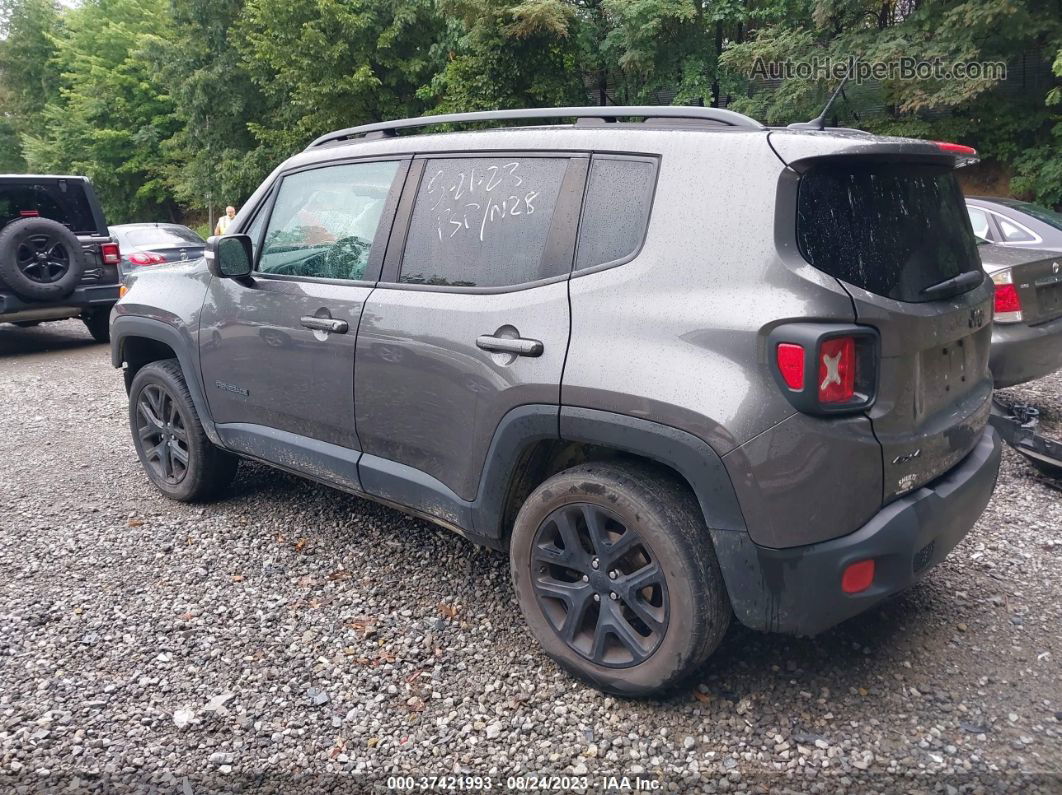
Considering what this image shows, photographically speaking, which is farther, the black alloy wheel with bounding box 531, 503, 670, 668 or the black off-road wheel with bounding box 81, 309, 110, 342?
the black off-road wheel with bounding box 81, 309, 110, 342

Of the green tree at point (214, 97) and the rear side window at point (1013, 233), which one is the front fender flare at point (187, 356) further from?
the green tree at point (214, 97)

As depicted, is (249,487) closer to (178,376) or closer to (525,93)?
(178,376)

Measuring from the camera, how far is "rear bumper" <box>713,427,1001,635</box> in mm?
2387

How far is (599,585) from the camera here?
9.05 ft

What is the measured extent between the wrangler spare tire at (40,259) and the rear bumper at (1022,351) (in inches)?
354

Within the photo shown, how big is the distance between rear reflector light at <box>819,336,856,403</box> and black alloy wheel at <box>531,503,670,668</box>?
717mm

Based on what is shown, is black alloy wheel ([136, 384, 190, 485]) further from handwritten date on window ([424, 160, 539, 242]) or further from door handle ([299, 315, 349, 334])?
handwritten date on window ([424, 160, 539, 242])

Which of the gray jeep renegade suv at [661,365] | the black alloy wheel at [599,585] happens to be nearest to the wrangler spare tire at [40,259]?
the gray jeep renegade suv at [661,365]

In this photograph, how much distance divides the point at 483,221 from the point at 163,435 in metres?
2.61

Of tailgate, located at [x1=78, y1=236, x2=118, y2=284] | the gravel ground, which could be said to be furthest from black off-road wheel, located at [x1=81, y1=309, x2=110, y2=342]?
the gravel ground

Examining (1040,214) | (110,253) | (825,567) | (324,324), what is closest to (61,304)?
(110,253)

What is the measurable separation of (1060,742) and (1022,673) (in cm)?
38

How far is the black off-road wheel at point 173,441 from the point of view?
4.45 metres

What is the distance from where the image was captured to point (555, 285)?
→ 2.80 m
